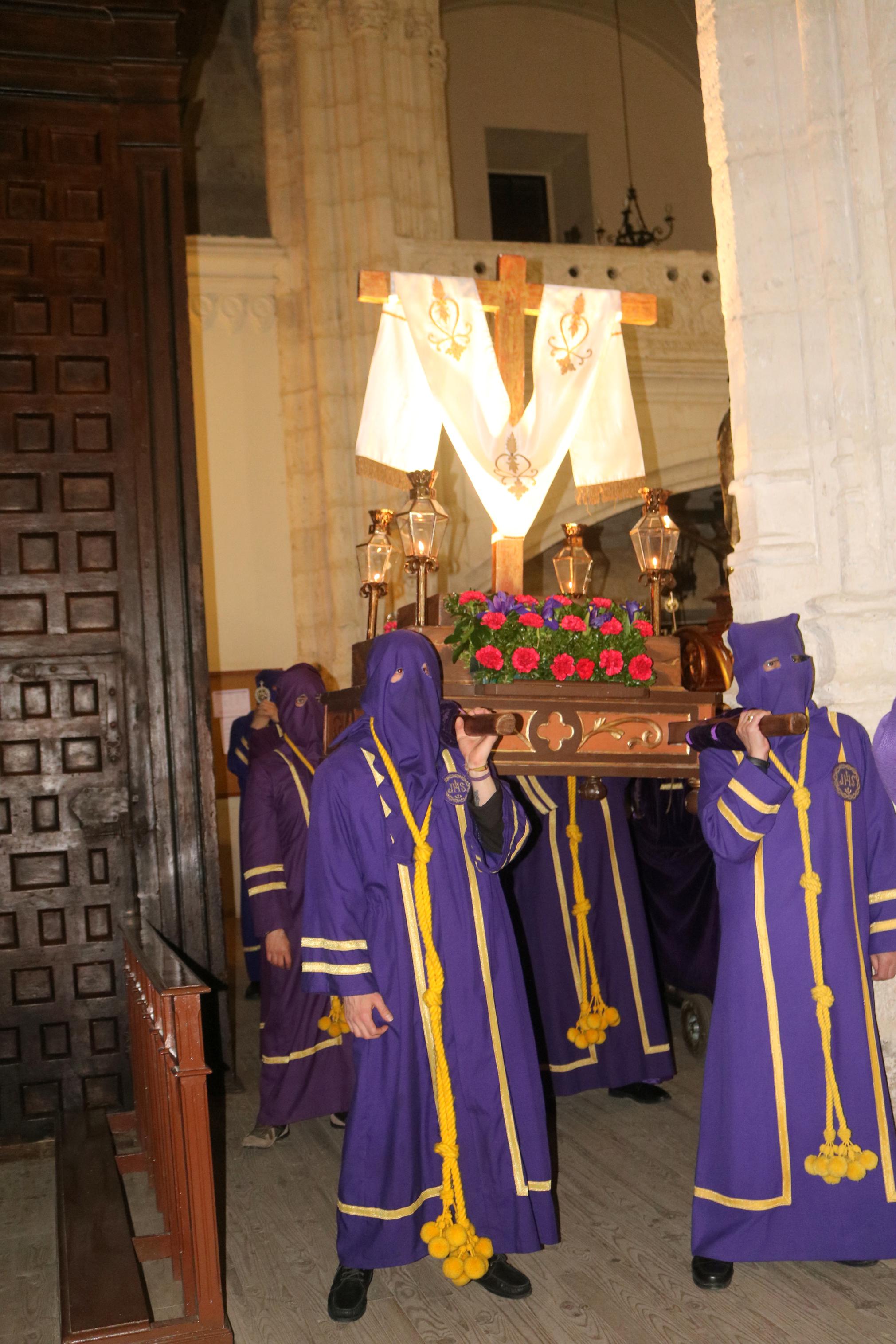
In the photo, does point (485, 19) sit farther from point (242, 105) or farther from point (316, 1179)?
point (316, 1179)

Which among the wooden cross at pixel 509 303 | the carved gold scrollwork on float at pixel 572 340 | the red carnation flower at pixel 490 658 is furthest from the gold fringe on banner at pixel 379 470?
the red carnation flower at pixel 490 658

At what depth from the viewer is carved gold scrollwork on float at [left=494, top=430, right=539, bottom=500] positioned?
4625mm

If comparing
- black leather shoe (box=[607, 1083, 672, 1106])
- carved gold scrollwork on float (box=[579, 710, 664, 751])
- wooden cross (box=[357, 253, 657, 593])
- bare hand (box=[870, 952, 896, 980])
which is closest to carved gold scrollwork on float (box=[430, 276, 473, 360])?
wooden cross (box=[357, 253, 657, 593])

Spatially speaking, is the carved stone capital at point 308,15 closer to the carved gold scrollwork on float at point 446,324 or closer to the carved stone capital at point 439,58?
the carved stone capital at point 439,58

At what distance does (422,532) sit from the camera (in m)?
4.16

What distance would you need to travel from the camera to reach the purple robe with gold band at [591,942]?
4.91 meters

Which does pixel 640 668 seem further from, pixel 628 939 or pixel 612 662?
pixel 628 939

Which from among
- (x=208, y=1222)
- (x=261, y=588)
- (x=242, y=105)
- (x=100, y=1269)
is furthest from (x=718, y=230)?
(x=242, y=105)

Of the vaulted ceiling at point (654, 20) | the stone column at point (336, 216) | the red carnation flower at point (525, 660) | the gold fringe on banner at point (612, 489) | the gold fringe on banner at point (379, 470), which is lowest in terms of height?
the red carnation flower at point (525, 660)

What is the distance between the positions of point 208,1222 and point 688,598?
40.0 ft

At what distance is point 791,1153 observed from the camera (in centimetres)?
316

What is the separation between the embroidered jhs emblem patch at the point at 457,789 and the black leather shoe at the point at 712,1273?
1.37 m

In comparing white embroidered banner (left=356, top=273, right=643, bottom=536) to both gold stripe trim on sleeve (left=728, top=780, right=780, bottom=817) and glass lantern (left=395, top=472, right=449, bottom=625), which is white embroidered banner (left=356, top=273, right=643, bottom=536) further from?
gold stripe trim on sleeve (left=728, top=780, right=780, bottom=817)

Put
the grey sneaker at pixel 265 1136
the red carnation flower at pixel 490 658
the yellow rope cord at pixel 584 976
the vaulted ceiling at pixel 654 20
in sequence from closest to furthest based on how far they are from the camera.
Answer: the red carnation flower at pixel 490 658 < the grey sneaker at pixel 265 1136 < the yellow rope cord at pixel 584 976 < the vaulted ceiling at pixel 654 20
